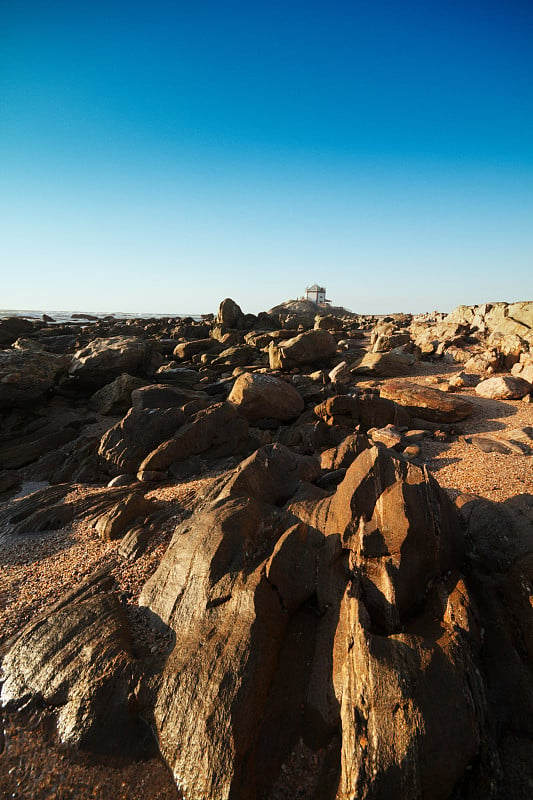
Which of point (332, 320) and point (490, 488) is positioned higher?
point (332, 320)

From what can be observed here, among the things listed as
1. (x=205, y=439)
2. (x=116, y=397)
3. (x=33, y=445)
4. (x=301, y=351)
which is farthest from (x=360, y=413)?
(x=33, y=445)

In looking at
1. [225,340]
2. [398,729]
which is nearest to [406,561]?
[398,729]

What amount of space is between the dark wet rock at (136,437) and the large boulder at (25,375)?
243 inches

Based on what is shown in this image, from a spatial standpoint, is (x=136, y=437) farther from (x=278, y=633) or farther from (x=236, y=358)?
(x=236, y=358)

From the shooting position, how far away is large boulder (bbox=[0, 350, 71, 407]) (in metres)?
14.4

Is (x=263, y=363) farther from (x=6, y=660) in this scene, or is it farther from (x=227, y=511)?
(x=6, y=660)

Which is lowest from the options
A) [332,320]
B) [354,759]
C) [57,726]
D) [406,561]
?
[57,726]

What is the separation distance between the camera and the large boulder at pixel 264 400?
1288cm

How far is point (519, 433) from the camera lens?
416 inches

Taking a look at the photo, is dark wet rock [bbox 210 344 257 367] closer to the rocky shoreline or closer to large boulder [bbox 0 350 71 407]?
large boulder [bbox 0 350 71 407]

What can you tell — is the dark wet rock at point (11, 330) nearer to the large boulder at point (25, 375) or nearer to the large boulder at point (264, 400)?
the large boulder at point (25, 375)

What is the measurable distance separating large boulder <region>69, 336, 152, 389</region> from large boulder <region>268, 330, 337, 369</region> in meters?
7.39

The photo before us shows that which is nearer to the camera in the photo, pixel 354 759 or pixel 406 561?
pixel 354 759

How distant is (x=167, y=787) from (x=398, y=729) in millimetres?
2335
